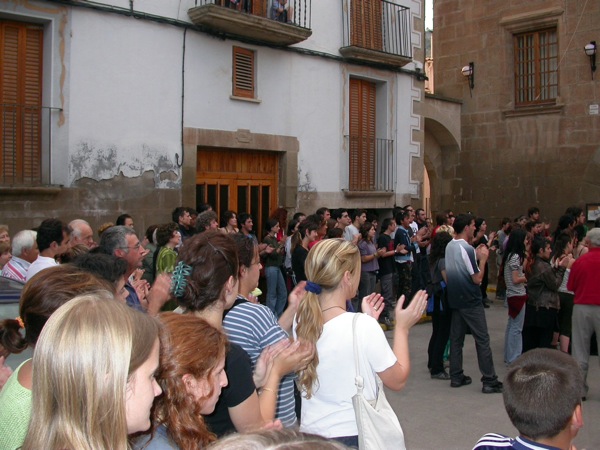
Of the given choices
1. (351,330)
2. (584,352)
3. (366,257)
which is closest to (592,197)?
(366,257)

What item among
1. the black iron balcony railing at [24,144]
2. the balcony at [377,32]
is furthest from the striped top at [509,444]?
the balcony at [377,32]

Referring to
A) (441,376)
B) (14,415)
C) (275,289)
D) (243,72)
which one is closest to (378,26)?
(243,72)

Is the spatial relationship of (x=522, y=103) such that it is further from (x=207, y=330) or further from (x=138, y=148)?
(x=207, y=330)

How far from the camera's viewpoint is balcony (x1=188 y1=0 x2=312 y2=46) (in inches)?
399

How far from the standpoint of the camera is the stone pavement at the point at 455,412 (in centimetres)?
548

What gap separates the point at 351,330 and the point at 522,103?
14290 mm

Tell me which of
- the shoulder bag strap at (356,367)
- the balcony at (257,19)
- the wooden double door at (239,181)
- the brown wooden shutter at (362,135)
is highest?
the balcony at (257,19)

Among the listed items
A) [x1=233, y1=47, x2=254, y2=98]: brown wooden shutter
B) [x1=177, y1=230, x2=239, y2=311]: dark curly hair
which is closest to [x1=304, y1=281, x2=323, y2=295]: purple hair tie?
[x1=177, y1=230, x2=239, y2=311]: dark curly hair

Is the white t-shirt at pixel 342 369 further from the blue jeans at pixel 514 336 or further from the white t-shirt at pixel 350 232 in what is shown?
the white t-shirt at pixel 350 232

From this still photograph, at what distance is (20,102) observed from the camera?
8.88 m

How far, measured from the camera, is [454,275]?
681cm

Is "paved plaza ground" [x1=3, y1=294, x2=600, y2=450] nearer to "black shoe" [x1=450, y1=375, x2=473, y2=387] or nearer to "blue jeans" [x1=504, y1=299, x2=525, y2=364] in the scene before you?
"black shoe" [x1=450, y1=375, x2=473, y2=387]

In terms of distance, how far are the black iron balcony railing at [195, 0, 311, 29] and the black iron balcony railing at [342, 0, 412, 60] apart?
109 cm

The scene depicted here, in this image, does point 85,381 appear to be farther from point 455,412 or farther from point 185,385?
point 455,412
